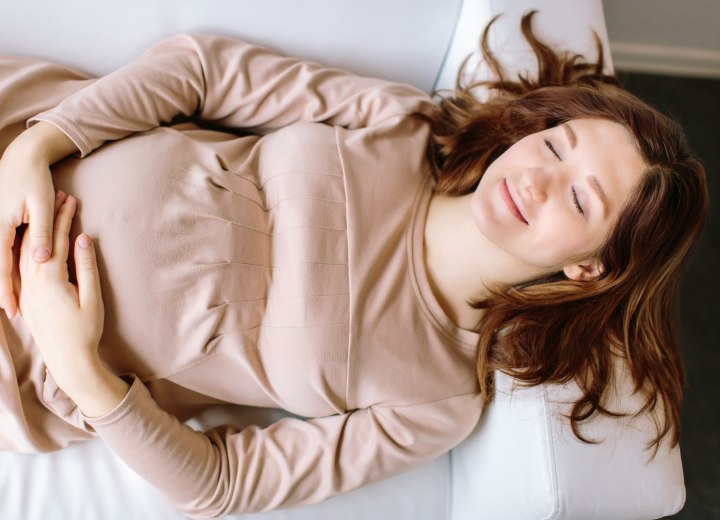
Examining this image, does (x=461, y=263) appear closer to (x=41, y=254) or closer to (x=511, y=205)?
(x=511, y=205)

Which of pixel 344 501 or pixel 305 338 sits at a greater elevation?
pixel 305 338

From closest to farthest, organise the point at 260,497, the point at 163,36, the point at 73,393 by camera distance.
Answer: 1. the point at 73,393
2. the point at 260,497
3. the point at 163,36

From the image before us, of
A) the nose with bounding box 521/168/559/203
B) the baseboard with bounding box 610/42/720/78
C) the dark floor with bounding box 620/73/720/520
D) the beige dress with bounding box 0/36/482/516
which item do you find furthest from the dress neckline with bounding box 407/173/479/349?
the baseboard with bounding box 610/42/720/78

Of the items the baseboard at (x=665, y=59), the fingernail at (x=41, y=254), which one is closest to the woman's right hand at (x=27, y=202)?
the fingernail at (x=41, y=254)

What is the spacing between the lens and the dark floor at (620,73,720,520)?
1.65 metres

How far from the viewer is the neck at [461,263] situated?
101cm

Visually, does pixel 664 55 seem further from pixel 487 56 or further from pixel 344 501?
pixel 344 501

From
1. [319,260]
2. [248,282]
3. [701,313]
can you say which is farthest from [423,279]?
[701,313]

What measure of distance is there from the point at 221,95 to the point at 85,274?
414mm

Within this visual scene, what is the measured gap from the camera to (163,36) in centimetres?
110

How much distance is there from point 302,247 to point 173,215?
211mm

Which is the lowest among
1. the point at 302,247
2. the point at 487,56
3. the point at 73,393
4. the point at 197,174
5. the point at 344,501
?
the point at 344,501

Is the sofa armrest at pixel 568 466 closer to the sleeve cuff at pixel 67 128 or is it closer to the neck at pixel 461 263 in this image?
the neck at pixel 461 263

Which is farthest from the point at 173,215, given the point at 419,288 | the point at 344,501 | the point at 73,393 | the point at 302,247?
the point at 344,501
